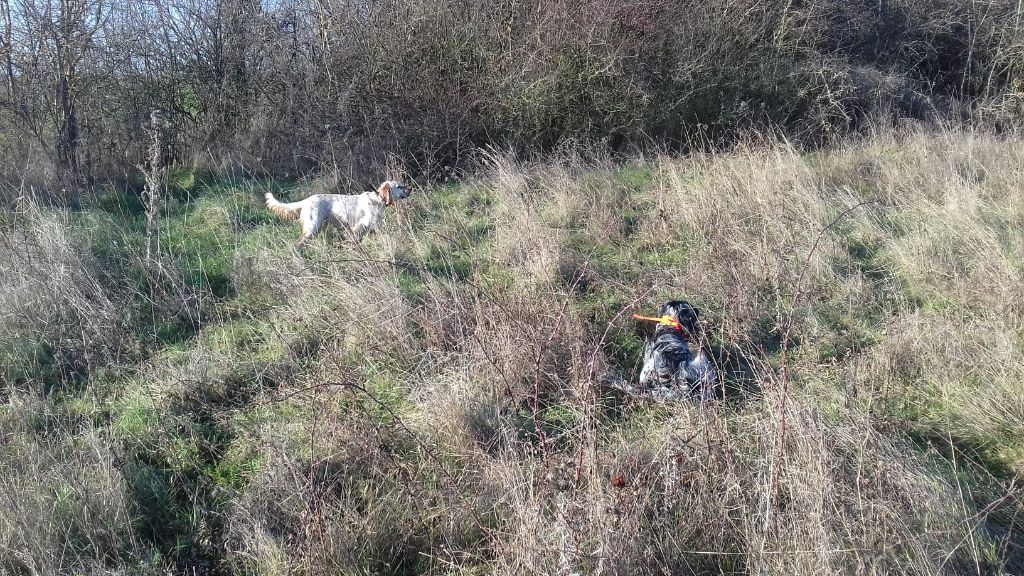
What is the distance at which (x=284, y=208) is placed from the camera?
5.75 m

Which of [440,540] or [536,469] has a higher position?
[536,469]

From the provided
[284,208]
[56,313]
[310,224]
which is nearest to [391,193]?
[310,224]

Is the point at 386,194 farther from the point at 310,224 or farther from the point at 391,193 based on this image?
the point at 310,224

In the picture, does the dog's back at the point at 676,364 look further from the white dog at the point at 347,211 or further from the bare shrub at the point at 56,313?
the bare shrub at the point at 56,313

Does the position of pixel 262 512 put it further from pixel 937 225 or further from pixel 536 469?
pixel 937 225

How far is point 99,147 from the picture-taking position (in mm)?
7375

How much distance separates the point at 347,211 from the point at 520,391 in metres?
2.71

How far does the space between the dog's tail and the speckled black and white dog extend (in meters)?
3.24

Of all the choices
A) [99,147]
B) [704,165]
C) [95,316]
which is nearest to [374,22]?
[99,147]

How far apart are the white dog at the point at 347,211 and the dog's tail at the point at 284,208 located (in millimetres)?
25

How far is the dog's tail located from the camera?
5676 mm

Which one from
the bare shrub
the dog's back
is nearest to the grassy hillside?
the bare shrub

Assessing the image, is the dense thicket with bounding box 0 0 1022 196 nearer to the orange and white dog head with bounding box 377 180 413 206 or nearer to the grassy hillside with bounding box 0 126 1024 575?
the orange and white dog head with bounding box 377 180 413 206

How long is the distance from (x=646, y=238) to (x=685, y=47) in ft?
13.0
